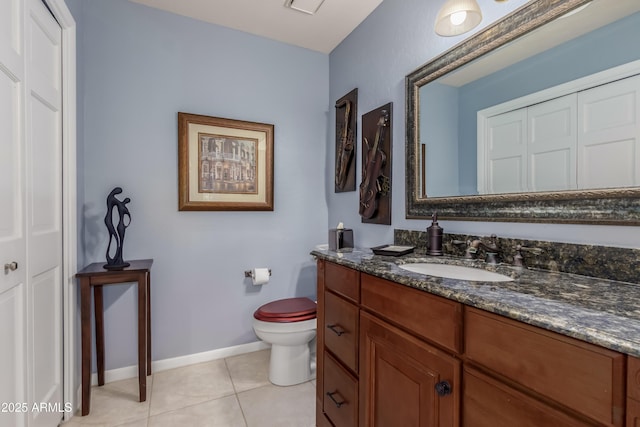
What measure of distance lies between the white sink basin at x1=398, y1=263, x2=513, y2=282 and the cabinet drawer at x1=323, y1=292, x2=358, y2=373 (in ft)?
1.02

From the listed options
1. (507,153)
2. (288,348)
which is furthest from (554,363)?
(288,348)

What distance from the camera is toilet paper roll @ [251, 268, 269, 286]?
2.29 meters

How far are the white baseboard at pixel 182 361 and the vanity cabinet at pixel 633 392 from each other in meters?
2.30

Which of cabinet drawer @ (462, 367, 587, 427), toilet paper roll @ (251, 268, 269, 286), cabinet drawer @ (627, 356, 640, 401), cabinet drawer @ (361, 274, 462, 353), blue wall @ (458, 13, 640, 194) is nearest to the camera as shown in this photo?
cabinet drawer @ (627, 356, 640, 401)

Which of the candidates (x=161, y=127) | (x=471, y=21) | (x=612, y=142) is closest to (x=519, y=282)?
(x=612, y=142)

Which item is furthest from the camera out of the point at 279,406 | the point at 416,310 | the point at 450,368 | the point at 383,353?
the point at 279,406

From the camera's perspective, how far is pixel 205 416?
65.1 inches

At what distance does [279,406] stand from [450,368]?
130 centimetres

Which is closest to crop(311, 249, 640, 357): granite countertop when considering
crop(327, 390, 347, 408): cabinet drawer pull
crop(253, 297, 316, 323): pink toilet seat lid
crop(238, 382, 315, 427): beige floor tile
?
crop(327, 390, 347, 408): cabinet drawer pull

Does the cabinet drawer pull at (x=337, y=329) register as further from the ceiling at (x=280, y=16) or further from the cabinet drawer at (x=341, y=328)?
the ceiling at (x=280, y=16)

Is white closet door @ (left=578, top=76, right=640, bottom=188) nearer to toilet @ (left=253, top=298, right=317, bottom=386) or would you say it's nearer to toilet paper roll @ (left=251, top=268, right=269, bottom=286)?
toilet @ (left=253, top=298, right=317, bottom=386)

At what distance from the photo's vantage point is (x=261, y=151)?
2383mm

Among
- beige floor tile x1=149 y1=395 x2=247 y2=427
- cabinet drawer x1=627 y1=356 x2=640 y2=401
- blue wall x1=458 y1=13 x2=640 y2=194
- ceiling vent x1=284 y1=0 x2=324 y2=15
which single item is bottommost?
beige floor tile x1=149 y1=395 x2=247 y2=427

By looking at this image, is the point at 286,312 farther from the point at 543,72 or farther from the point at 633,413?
the point at 543,72
